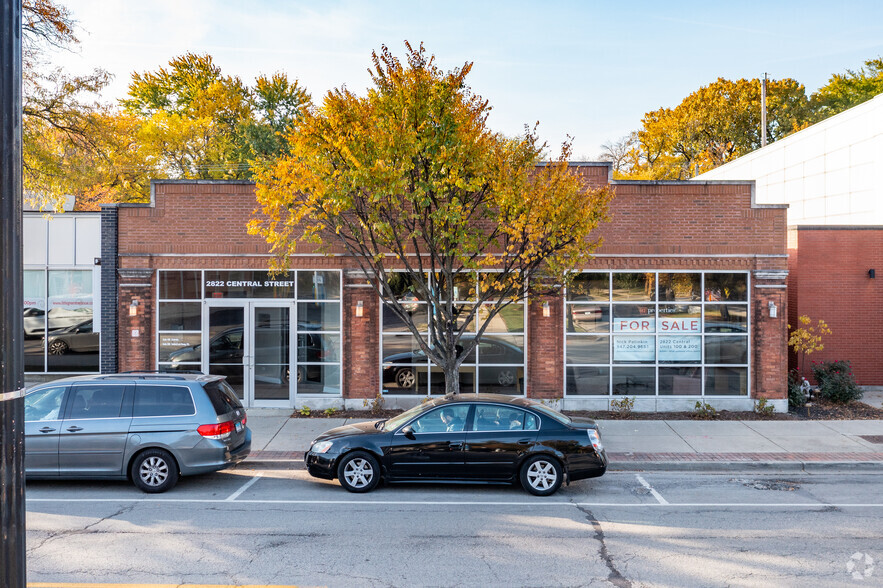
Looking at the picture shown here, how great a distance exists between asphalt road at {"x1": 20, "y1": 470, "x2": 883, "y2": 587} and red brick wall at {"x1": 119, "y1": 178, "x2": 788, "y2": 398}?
509 cm

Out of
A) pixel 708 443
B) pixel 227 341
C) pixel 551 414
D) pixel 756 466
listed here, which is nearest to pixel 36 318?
pixel 227 341

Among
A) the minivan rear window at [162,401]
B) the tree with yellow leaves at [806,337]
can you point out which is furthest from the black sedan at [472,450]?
the tree with yellow leaves at [806,337]

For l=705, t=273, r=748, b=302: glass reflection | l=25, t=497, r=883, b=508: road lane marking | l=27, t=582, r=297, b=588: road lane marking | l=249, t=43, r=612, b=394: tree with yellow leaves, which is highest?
l=249, t=43, r=612, b=394: tree with yellow leaves

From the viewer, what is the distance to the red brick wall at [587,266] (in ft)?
51.9

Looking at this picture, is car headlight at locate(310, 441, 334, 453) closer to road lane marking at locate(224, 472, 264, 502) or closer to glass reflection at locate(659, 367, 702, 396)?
road lane marking at locate(224, 472, 264, 502)

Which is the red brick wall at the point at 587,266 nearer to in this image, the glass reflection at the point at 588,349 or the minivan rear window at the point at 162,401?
the glass reflection at the point at 588,349

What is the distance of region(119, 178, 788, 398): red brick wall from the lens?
15.8 meters

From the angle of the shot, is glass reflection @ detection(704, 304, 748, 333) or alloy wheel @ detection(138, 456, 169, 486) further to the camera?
glass reflection @ detection(704, 304, 748, 333)

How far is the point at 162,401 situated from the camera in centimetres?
1039

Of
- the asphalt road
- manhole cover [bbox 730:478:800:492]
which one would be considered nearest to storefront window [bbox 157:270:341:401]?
the asphalt road

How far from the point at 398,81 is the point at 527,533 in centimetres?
801

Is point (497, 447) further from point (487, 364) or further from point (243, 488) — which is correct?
point (487, 364)

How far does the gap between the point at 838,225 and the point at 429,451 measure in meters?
14.1

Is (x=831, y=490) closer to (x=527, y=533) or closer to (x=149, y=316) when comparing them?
(x=527, y=533)
